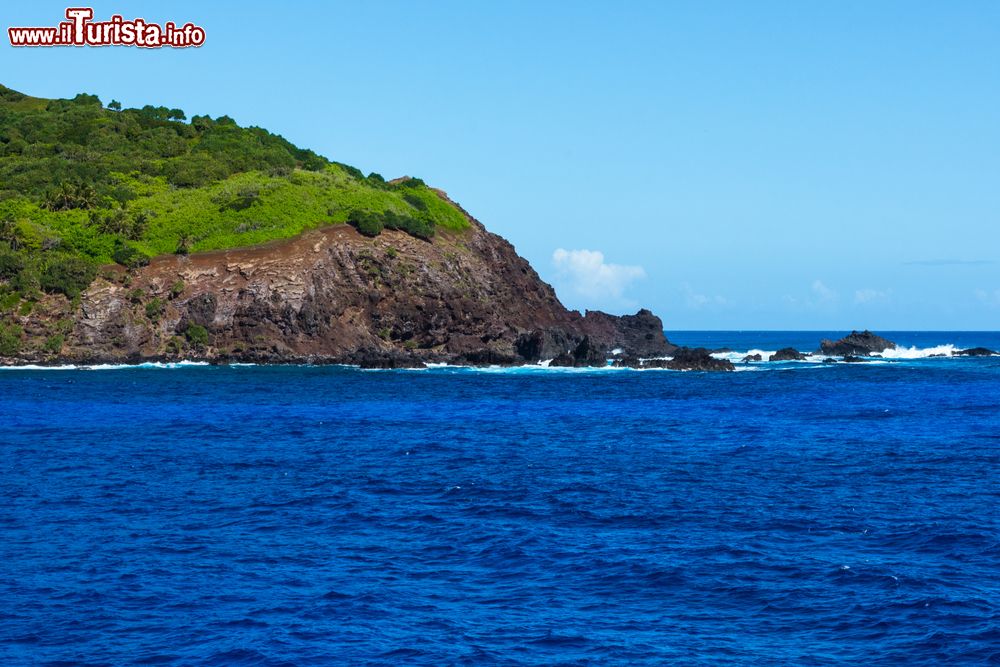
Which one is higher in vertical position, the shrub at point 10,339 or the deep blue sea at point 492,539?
the shrub at point 10,339

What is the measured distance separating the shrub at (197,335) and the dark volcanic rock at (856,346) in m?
73.6

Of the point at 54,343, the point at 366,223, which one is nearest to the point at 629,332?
the point at 366,223

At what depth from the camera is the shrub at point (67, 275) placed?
89500 millimetres

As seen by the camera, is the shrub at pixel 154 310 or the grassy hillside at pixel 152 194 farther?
the grassy hillside at pixel 152 194

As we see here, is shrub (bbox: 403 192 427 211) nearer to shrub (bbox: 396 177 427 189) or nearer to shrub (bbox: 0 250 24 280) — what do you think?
shrub (bbox: 396 177 427 189)

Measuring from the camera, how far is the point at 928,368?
339ft

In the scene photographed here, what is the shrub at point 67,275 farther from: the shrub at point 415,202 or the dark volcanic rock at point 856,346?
the dark volcanic rock at point 856,346

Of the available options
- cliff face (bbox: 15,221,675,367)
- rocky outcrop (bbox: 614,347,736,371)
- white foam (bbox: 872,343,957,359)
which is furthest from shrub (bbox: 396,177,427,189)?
white foam (bbox: 872,343,957,359)

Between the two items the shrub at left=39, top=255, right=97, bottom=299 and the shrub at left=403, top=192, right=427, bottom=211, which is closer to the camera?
the shrub at left=39, top=255, right=97, bottom=299

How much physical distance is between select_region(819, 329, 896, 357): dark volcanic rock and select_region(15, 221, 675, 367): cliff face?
3667 centimetres

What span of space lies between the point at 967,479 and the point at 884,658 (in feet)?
64.8

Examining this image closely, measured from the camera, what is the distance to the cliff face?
295 ft

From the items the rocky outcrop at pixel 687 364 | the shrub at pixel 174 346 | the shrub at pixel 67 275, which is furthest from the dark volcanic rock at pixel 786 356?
the shrub at pixel 67 275

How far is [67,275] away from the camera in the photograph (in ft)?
297
